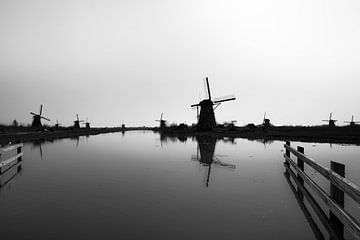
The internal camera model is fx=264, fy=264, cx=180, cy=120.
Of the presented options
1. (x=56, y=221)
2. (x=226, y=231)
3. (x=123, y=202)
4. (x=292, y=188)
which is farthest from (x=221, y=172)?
(x=56, y=221)

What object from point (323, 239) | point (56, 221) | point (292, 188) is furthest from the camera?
point (292, 188)

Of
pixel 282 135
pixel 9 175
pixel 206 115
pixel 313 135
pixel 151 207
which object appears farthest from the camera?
pixel 206 115

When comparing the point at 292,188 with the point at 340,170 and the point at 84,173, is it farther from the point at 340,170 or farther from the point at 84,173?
the point at 84,173

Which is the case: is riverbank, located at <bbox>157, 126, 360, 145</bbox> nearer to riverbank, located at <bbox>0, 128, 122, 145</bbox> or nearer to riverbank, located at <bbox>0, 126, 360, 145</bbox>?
riverbank, located at <bbox>0, 126, 360, 145</bbox>

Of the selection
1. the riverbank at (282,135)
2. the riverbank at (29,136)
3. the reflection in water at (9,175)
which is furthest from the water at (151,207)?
the riverbank at (282,135)

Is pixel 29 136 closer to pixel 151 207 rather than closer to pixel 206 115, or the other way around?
pixel 206 115

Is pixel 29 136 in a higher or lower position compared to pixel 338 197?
higher

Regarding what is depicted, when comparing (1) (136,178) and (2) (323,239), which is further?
(1) (136,178)

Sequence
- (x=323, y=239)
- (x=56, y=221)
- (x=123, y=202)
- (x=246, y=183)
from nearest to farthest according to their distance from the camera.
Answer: (x=323, y=239)
(x=56, y=221)
(x=123, y=202)
(x=246, y=183)

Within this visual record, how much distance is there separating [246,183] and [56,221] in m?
8.04

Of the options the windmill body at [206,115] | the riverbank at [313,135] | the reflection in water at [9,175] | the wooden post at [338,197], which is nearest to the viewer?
the wooden post at [338,197]

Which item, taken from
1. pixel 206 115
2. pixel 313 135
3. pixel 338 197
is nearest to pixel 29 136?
pixel 206 115

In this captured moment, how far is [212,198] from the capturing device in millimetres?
9180

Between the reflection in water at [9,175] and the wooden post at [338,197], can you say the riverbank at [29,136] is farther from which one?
the wooden post at [338,197]
